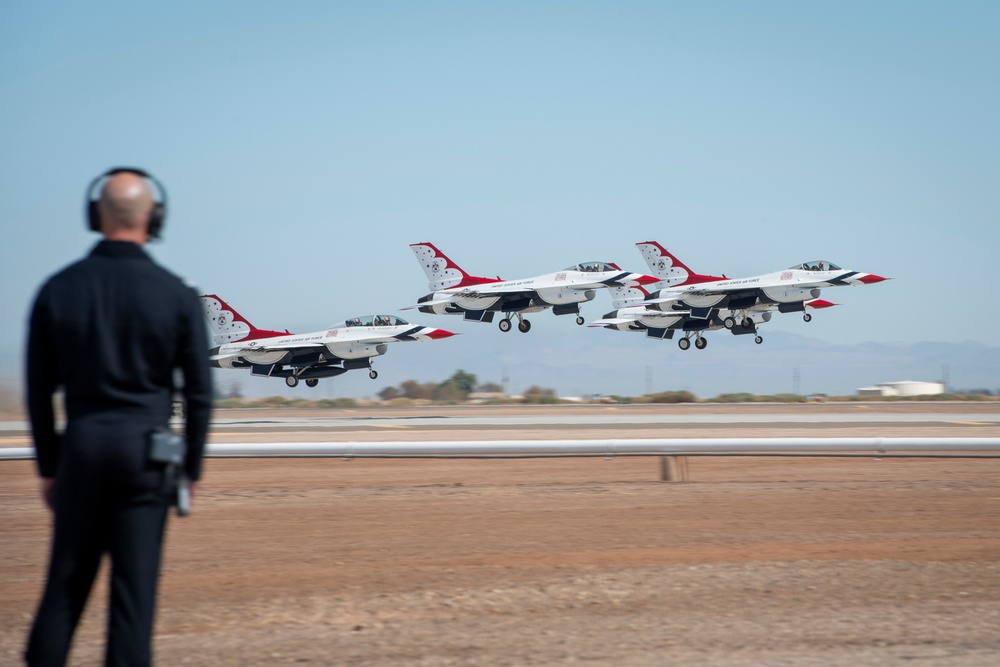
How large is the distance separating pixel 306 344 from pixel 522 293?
13.2 meters

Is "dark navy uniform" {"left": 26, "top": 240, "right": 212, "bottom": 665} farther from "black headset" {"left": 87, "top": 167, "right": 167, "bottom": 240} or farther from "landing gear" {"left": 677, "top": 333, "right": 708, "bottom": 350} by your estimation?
"landing gear" {"left": 677, "top": 333, "right": 708, "bottom": 350}

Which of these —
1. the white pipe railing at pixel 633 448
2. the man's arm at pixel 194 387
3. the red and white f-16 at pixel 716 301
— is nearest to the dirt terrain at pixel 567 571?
the white pipe railing at pixel 633 448

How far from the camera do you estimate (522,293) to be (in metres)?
62.2

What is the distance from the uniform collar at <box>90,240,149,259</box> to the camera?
3848 millimetres

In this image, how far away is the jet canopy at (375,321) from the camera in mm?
54281

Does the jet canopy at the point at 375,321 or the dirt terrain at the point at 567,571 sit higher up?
the jet canopy at the point at 375,321

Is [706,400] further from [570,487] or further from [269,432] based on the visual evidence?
[570,487]

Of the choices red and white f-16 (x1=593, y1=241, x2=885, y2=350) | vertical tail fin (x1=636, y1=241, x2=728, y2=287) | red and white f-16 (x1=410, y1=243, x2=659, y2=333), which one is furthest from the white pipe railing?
vertical tail fin (x1=636, y1=241, x2=728, y2=287)

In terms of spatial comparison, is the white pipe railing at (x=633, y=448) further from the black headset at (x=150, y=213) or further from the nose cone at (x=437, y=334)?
the nose cone at (x=437, y=334)

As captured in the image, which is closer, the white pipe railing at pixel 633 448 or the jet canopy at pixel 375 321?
the white pipe railing at pixel 633 448

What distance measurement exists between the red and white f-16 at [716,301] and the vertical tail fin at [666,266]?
0.24 ft

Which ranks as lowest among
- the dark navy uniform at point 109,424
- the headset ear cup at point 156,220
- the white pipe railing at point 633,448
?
the white pipe railing at point 633,448

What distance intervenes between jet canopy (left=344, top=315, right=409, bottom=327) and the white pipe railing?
127 ft

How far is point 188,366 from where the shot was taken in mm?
3861
